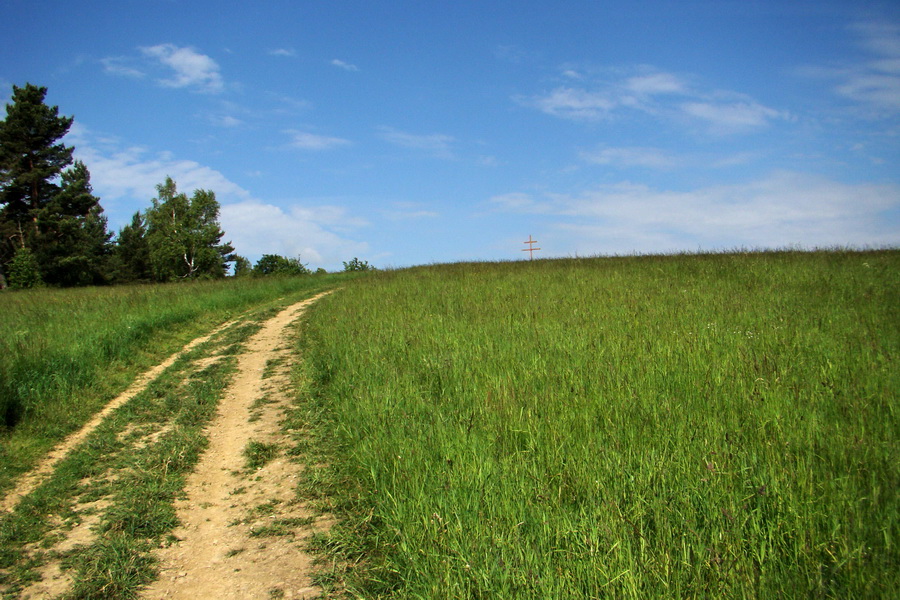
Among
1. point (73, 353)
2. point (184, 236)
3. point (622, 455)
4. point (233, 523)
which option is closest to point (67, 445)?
point (73, 353)

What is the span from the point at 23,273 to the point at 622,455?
4577 cm

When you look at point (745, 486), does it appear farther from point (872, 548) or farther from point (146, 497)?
point (146, 497)

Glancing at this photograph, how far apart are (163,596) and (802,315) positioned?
9.95 metres

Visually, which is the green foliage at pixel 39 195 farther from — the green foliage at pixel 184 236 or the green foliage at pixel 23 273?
the green foliage at pixel 184 236

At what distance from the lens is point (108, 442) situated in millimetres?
6609

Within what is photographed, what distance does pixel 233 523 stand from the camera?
15.3ft

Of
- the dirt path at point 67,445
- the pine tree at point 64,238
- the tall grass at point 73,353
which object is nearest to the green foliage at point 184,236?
the pine tree at point 64,238

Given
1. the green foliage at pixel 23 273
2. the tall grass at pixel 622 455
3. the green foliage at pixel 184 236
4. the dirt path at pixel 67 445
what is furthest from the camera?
the green foliage at pixel 184 236

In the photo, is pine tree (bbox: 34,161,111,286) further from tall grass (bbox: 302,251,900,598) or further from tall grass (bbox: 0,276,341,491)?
tall grass (bbox: 302,251,900,598)

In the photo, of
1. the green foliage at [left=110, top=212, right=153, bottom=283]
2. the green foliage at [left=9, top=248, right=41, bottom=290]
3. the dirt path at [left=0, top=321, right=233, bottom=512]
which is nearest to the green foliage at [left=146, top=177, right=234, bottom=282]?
the green foliage at [left=110, top=212, right=153, bottom=283]

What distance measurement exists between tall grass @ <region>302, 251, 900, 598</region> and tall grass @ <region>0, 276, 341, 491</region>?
3.79 m

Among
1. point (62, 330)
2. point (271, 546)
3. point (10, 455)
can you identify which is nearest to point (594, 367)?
point (271, 546)

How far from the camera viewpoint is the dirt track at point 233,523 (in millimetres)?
3775

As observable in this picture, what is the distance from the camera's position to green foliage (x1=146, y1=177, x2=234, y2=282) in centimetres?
5706
